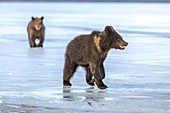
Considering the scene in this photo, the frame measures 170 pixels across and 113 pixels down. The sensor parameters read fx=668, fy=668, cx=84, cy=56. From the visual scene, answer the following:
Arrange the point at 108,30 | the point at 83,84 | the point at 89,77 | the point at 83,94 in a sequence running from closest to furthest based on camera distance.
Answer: the point at 83,94
the point at 108,30
the point at 89,77
the point at 83,84

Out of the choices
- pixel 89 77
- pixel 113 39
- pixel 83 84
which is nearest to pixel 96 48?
pixel 113 39

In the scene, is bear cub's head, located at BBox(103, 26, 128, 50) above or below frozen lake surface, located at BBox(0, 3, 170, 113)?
above

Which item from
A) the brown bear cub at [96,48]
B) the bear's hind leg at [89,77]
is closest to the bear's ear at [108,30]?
the brown bear cub at [96,48]

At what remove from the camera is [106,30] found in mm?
9289

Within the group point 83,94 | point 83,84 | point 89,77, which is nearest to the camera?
point 83,94

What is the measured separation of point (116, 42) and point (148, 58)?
4.32 m

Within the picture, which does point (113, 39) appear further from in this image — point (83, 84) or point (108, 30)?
point (83, 84)

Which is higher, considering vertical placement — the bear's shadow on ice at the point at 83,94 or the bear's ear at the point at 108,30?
the bear's ear at the point at 108,30

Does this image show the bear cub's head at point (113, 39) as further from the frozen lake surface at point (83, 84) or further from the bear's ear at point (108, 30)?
the frozen lake surface at point (83, 84)

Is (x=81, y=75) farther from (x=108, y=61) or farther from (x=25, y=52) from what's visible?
(x=25, y=52)

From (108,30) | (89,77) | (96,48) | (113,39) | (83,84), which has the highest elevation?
(108,30)

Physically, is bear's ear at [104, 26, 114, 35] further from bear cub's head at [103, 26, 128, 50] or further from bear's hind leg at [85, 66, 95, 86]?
bear's hind leg at [85, 66, 95, 86]

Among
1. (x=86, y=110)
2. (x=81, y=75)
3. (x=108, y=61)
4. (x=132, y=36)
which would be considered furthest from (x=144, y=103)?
(x=132, y=36)

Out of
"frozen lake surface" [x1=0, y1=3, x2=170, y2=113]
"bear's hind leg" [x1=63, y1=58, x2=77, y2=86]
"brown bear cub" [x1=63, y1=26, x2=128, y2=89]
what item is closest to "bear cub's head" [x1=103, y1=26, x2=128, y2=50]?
"brown bear cub" [x1=63, y1=26, x2=128, y2=89]
